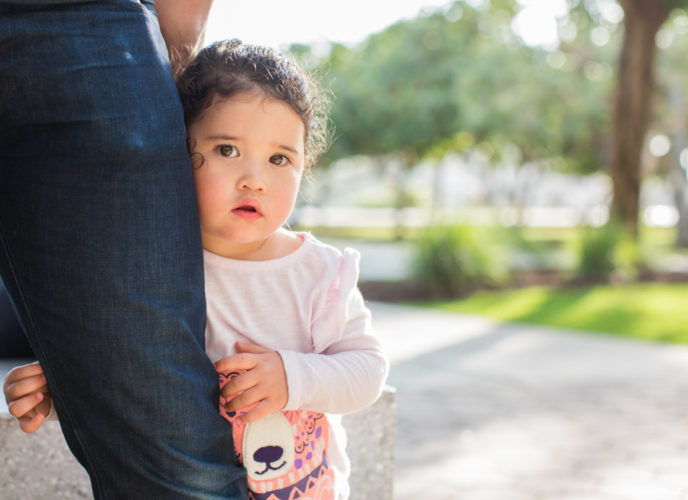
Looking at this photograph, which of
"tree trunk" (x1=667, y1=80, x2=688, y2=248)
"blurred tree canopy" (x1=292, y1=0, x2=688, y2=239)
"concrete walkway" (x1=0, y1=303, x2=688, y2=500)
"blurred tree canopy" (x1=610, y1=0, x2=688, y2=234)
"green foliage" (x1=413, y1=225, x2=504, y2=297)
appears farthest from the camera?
"blurred tree canopy" (x1=292, y1=0, x2=688, y2=239)

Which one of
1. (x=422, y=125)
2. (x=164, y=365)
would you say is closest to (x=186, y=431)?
(x=164, y=365)

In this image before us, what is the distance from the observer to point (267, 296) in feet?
4.75

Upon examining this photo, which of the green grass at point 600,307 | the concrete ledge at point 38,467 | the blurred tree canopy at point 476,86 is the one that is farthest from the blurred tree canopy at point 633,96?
the concrete ledge at point 38,467

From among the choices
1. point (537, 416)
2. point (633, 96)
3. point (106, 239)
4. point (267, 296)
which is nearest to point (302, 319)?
point (267, 296)

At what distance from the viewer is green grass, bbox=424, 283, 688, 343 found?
7.11 meters

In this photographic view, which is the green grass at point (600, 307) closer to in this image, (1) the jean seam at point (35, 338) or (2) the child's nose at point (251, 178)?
(2) the child's nose at point (251, 178)

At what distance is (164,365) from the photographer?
3.82 ft

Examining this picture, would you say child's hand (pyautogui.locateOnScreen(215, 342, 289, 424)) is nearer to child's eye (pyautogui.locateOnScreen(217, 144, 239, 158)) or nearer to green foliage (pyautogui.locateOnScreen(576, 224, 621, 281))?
child's eye (pyautogui.locateOnScreen(217, 144, 239, 158))

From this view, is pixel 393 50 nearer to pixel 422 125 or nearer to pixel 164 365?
pixel 422 125

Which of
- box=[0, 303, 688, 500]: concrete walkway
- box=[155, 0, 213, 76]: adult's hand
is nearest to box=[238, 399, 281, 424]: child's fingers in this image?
Answer: box=[155, 0, 213, 76]: adult's hand

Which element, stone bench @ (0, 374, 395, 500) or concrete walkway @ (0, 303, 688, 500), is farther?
concrete walkway @ (0, 303, 688, 500)

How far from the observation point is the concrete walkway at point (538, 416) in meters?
3.17

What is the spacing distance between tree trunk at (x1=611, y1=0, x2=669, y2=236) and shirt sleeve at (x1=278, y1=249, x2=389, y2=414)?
11606mm

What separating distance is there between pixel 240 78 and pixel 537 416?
3.28m
